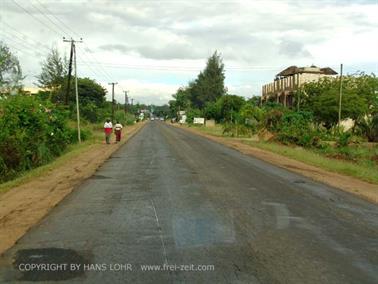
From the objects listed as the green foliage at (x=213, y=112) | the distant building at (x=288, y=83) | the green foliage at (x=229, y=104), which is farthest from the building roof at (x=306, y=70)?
the green foliage at (x=213, y=112)

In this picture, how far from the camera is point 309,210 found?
11031 millimetres

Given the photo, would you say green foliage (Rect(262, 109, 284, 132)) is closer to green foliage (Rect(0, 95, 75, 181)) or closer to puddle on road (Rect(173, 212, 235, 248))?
green foliage (Rect(0, 95, 75, 181))

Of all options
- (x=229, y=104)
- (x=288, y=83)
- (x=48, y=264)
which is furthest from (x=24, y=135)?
(x=229, y=104)

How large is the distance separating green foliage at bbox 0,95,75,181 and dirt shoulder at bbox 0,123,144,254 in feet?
7.21

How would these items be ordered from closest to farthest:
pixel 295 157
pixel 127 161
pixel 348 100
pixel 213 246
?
pixel 213 246 → pixel 127 161 → pixel 295 157 → pixel 348 100

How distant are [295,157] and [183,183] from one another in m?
13.7

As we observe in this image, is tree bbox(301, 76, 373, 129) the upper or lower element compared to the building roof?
lower

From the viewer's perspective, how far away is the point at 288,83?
7394cm

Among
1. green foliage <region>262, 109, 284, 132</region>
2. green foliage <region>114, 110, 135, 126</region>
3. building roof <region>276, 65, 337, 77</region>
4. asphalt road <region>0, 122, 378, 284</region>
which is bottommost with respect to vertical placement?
green foliage <region>114, 110, 135, 126</region>

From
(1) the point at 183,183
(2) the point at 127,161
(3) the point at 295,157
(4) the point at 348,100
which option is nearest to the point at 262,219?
(1) the point at 183,183

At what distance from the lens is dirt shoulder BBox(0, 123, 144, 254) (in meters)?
9.01

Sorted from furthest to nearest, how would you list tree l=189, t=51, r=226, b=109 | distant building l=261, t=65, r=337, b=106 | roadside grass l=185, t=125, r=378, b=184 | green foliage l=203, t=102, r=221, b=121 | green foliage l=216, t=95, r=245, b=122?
1. tree l=189, t=51, r=226, b=109
2. green foliage l=203, t=102, r=221, b=121
3. green foliage l=216, t=95, r=245, b=122
4. distant building l=261, t=65, r=337, b=106
5. roadside grass l=185, t=125, r=378, b=184

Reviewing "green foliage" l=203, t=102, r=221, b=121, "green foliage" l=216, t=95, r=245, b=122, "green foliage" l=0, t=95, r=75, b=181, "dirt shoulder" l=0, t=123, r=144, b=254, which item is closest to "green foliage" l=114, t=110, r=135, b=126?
"green foliage" l=203, t=102, r=221, b=121

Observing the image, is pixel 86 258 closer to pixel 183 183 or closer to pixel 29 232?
pixel 29 232
